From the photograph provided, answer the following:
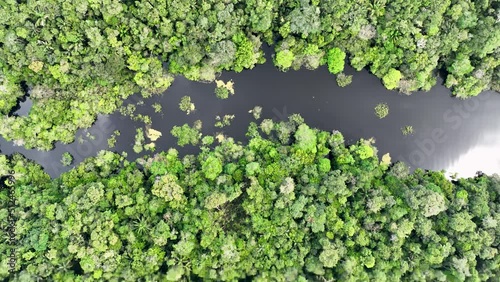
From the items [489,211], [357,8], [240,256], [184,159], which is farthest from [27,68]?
[489,211]

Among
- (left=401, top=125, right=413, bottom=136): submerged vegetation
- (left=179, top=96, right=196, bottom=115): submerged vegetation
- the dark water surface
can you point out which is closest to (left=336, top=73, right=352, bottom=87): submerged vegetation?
the dark water surface

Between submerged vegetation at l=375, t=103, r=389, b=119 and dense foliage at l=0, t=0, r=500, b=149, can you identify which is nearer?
dense foliage at l=0, t=0, r=500, b=149

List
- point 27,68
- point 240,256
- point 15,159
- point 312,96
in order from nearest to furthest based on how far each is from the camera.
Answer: point 240,256
point 27,68
point 15,159
point 312,96

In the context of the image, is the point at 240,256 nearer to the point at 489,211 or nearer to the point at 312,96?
the point at 312,96

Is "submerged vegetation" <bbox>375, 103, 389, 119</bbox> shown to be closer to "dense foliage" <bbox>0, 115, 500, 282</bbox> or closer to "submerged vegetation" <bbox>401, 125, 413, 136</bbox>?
"submerged vegetation" <bbox>401, 125, 413, 136</bbox>

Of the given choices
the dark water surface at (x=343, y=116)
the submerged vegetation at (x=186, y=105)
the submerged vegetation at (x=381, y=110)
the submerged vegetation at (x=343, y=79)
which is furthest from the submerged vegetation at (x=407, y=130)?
the submerged vegetation at (x=186, y=105)

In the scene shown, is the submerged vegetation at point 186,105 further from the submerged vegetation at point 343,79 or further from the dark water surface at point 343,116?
the submerged vegetation at point 343,79

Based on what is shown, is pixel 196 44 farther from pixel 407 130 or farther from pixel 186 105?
pixel 407 130
